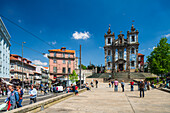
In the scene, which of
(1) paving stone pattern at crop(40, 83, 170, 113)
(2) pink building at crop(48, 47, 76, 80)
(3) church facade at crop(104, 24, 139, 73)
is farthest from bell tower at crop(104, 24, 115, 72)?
(1) paving stone pattern at crop(40, 83, 170, 113)

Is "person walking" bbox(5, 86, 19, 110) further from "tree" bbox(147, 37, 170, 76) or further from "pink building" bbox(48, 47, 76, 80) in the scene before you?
"pink building" bbox(48, 47, 76, 80)

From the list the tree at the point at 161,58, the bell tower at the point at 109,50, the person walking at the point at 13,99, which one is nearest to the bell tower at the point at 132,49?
the bell tower at the point at 109,50

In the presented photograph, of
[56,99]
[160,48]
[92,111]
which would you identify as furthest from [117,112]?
[160,48]

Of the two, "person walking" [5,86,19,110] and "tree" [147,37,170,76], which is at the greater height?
"tree" [147,37,170,76]

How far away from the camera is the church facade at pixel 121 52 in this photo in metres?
52.6

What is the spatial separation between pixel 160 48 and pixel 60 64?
35161 millimetres

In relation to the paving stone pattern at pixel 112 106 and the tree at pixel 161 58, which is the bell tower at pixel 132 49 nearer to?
the tree at pixel 161 58

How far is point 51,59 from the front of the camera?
57000 millimetres

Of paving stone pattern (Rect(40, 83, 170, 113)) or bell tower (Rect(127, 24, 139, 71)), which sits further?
bell tower (Rect(127, 24, 139, 71))

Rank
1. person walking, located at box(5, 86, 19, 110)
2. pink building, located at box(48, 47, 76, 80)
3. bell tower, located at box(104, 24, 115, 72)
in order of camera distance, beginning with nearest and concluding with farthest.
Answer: person walking, located at box(5, 86, 19, 110), bell tower, located at box(104, 24, 115, 72), pink building, located at box(48, 47, 76, 80)

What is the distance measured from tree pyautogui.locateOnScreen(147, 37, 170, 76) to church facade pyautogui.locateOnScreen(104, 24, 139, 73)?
16579mm

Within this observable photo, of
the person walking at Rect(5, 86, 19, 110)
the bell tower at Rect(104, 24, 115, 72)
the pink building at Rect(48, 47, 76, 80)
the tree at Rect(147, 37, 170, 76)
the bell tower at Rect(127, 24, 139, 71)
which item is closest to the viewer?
the person walking at Rect(5, 86, 19, 110)

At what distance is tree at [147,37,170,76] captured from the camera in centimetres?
3316

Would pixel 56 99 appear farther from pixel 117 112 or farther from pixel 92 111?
pixel 117 112
